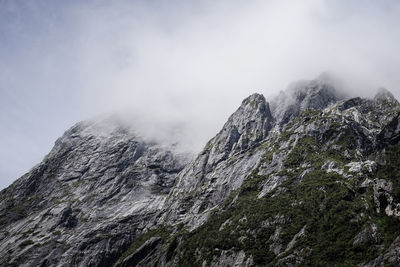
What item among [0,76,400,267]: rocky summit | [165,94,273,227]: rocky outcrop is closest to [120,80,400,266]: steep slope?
[0,76,400,267]: rocky summit

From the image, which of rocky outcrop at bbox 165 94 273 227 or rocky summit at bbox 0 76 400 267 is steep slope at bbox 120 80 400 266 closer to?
rocky summit at bbox 0 76 400 267

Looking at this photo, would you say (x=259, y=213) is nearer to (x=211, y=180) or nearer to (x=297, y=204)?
(x=297, y=204)

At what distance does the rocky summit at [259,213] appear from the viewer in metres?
88.9

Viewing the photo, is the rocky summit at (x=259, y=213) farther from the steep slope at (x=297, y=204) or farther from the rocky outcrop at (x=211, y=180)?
the rocky outcrop at (x=211, y=180)

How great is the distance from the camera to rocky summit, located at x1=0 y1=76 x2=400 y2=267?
88938 mm

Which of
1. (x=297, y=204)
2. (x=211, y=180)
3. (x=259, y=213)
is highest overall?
(x=211, y=180)

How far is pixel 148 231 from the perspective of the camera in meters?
160

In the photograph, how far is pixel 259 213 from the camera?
11581 centimetres

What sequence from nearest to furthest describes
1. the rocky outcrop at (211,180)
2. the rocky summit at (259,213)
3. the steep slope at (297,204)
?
the steep slope at (297,204)
the rocky summit at (259,213)
the rocky outcrop at (211,180)

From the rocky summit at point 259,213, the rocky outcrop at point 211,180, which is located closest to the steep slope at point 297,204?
the rocky summit at point 259,213

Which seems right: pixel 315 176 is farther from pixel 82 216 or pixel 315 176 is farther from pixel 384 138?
pixel 82 216

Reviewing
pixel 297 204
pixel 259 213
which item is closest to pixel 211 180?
pixel 259 213

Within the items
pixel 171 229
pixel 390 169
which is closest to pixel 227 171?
pixel 171 229

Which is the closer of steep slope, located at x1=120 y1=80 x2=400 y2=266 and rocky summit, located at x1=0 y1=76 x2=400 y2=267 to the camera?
steep slope, located at x1=120 y1=80 x2=400 y2=266
